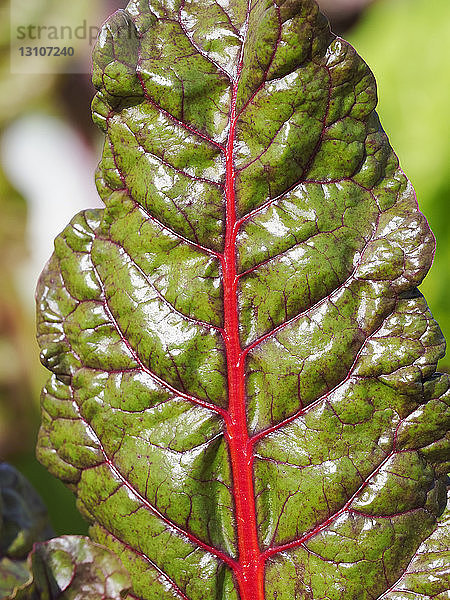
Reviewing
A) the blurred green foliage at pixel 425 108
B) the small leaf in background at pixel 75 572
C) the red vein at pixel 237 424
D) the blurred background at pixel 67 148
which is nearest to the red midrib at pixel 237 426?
the red vein at pixel 237 424

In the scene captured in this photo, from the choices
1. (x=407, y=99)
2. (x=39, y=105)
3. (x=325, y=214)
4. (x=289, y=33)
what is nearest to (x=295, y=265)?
(x=325, y=214)

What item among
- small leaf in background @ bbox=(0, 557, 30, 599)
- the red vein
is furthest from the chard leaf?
small leaf in background @ bbox=(0, 557, 30, 599)

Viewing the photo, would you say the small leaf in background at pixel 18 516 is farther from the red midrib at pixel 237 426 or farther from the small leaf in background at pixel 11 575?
the red midrib at pixel 237 426

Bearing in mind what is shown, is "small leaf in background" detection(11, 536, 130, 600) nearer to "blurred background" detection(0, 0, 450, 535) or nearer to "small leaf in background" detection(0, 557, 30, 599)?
"small leaf in background" detection(0, 557, 30, 599)

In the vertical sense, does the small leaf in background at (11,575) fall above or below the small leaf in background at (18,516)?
below

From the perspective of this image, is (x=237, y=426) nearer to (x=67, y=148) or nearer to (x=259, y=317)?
(x=259, y=317)

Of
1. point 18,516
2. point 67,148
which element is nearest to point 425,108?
point 18,516

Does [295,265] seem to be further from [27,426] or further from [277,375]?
[27,426]
